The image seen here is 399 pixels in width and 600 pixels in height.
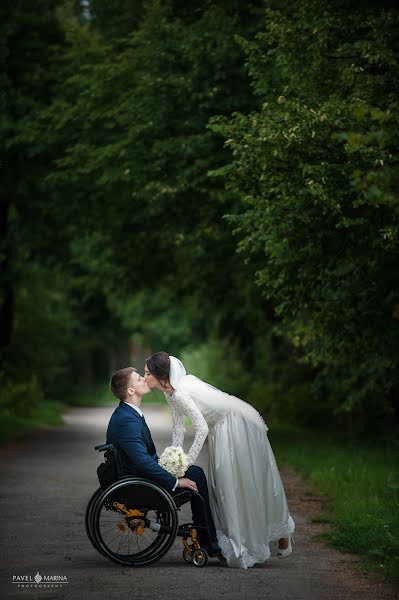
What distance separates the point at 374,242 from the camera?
44.0 feet

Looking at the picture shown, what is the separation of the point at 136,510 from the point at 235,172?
7.20 metres

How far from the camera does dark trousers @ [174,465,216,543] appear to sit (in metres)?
8.27

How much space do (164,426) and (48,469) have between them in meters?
14.6

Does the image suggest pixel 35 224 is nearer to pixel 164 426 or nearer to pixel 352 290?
pixel 164 426

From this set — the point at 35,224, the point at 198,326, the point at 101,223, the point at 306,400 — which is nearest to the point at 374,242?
the point at 101,223

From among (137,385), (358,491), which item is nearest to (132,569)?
(137,385)

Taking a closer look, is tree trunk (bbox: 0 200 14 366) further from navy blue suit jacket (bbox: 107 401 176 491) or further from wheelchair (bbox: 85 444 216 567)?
wheelchair (bbox: 85 444 216 567)

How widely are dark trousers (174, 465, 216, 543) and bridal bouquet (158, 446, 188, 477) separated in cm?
19

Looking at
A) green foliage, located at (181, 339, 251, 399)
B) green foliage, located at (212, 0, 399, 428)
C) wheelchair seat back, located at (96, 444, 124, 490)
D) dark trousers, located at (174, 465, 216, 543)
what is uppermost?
green foliage, located at (212, 0, 399, 428)

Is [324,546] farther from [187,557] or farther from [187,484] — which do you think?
[187,484]

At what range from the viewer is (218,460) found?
8359 mm

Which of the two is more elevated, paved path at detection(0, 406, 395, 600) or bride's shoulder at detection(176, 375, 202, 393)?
bride's shoulder at detection(176, 375, 202, 393)

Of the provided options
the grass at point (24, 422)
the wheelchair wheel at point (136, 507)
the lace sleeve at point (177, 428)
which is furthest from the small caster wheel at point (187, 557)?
the grass at point (24, 422)

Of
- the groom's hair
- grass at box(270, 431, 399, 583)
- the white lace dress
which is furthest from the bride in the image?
grass at box(270, 431, 399, 583)
